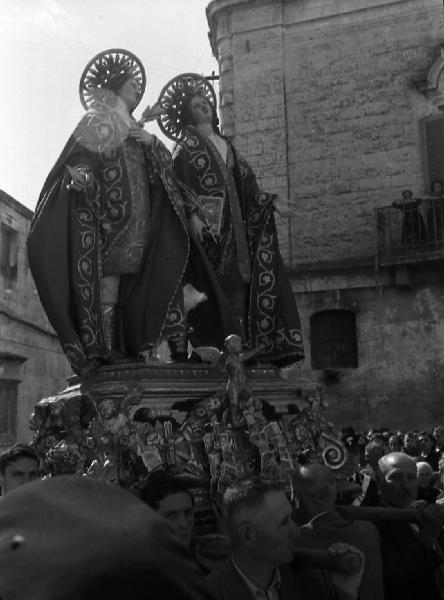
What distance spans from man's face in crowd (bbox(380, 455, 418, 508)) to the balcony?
379 inches

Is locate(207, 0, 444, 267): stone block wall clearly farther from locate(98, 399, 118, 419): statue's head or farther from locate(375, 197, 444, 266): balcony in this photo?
locate(98, 399, 118, 419): statue's head

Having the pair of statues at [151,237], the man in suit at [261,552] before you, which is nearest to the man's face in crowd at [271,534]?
the man in suit at [261,552]

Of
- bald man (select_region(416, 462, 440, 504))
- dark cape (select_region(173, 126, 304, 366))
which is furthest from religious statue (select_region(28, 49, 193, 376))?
bald man (select_region(416, 462, 440, 504))

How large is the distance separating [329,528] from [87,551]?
84.6 inches

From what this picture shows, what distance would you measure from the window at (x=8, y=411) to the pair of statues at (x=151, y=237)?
13166 mm

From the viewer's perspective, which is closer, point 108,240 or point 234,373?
point 234,373

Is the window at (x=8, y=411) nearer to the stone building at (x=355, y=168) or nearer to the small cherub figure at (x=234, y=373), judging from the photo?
the stone building at (x=355, y=168)

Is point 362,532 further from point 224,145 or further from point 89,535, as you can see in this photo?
point 224,145

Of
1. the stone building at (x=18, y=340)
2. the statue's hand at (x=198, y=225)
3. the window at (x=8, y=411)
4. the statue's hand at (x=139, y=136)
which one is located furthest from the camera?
the stone building at (x=18, y=340)

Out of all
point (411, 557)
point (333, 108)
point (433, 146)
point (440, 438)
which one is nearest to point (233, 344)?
point (411, 557)

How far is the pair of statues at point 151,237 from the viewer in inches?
181

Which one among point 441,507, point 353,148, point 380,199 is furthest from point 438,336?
point 441,507

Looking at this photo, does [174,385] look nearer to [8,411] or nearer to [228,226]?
[228,226]

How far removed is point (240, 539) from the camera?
210cm
